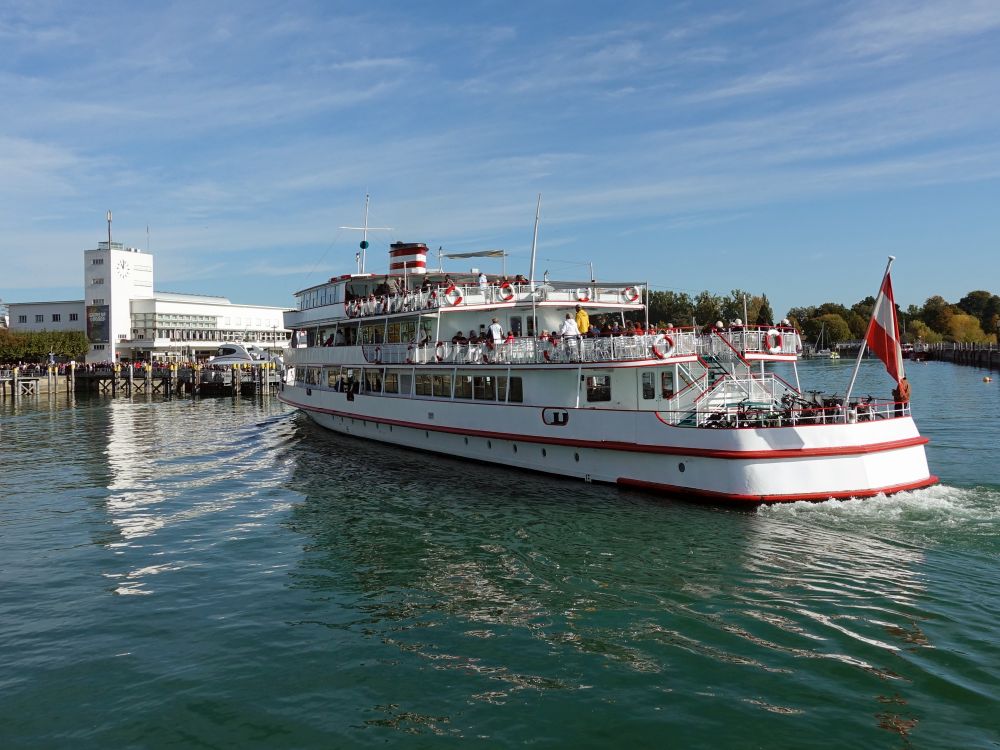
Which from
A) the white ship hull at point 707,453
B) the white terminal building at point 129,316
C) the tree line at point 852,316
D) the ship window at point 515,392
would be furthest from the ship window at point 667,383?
the tree line at point 852,316

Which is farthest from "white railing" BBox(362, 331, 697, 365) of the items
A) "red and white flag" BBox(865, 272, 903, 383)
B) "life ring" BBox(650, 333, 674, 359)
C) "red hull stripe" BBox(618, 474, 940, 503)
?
"red and white flag" BBox(865, 272, 903, 383)

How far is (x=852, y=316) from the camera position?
187 metres

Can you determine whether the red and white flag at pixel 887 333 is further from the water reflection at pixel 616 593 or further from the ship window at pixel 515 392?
the ship window at pixel 515 392

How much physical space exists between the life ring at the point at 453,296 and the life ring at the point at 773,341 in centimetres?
1137

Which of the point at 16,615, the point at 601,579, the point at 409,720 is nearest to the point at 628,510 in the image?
the point at 601,579

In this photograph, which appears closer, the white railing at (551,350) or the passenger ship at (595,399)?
the passenger ship at (595,399)

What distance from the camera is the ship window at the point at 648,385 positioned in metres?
21.8

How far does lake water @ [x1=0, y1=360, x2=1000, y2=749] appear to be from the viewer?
8633 mm

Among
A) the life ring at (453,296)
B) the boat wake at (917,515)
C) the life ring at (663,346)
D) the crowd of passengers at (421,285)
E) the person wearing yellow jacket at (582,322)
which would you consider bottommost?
the boat wake at (917,515)

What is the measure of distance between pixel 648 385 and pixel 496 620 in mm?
11953

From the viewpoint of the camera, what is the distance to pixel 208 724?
870 centimetres

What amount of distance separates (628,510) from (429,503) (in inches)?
217

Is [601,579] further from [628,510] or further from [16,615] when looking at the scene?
[16,615]

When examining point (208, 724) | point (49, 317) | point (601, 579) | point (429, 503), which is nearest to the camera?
point (208, 724)
